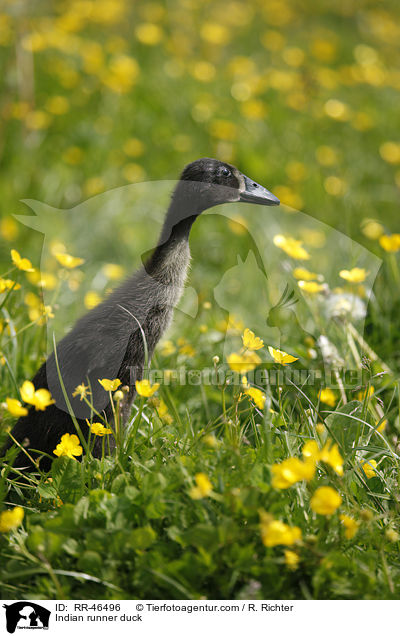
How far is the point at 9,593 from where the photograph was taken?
75.0 inches

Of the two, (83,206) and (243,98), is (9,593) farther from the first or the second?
(243,98)

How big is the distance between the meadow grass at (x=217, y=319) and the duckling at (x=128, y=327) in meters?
0.14

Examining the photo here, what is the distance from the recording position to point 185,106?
7.12 m

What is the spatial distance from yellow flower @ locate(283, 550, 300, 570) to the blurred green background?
A: 126 inches

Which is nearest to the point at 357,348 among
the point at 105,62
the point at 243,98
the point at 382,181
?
the point at 382,181

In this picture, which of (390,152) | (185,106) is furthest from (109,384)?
(390,152)

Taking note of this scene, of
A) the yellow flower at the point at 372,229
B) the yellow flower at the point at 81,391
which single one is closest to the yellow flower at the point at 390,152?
the yellow flower at the point at 372,229

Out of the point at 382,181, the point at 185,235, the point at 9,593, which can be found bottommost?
the point at 382,181

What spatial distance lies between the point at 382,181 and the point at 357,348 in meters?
4.27

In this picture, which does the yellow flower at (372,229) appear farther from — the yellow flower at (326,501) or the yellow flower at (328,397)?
the yellow flower at (326,501)

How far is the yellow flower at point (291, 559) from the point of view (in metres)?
1.80

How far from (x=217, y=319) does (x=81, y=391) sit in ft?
6.14

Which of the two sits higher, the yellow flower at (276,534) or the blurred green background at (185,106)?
the yellow flower at (276,534)

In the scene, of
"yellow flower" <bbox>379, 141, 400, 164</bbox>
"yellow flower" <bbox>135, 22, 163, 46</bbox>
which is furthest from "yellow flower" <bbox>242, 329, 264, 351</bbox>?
"yellow flower" <bbox>135, 22, 163, 46</bbox>
